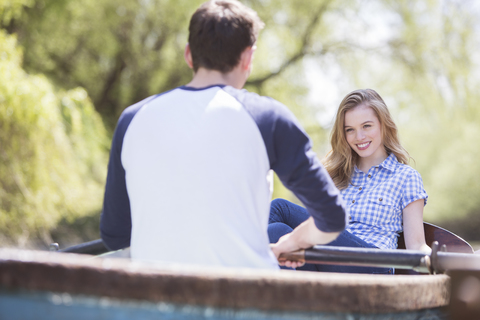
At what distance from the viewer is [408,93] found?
6566mm

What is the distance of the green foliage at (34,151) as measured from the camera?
3441mm

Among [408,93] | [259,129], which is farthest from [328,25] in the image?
[259,129]

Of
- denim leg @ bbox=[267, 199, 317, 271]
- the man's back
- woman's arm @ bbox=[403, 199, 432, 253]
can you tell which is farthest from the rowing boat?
woman's arm @ bbox=[403, 199, 432, 253]

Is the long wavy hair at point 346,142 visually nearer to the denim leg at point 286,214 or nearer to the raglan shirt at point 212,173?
the denim leg at point 286,214

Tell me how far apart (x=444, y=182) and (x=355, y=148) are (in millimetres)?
8109

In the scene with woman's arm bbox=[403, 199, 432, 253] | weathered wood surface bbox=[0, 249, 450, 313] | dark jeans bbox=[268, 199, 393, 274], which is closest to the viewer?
weathered wood surface bbox=[0, 249, 450, 313]

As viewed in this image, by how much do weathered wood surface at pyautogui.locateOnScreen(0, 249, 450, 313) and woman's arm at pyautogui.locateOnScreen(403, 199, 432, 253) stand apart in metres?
1.03

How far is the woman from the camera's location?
5.57 feet

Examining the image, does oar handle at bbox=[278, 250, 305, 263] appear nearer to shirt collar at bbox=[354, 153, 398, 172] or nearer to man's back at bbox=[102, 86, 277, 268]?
man's back at bbox=[102, 86, 277, 268]

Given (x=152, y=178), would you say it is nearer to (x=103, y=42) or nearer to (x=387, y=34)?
(x=103, y=42)

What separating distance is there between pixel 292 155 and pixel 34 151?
125 inches

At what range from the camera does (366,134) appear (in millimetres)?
1978

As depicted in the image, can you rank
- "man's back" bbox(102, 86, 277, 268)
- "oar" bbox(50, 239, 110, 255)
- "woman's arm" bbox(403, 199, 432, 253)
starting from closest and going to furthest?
"man's back" bbox(102, 86, 277, 268), "oar" bbox(50, 239, 110, 255), "woman's arm" bbox(403, 199, 432, 253)

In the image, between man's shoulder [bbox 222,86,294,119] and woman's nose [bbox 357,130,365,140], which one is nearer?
man's shoulder [bbox 222,86,294,119]
